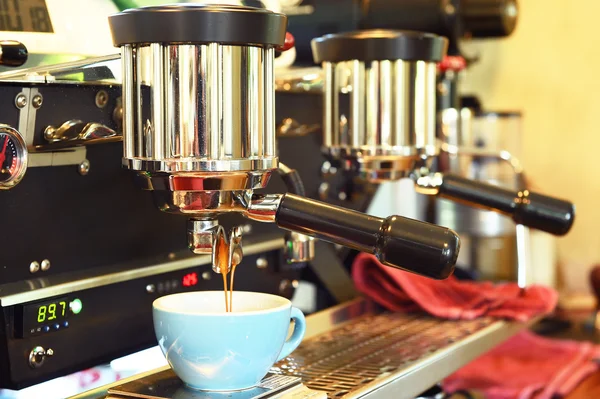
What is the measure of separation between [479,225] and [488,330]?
533mm

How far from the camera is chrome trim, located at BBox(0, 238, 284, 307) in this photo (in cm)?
58

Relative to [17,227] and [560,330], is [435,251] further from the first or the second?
[560,330]

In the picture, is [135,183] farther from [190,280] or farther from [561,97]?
[561,97]

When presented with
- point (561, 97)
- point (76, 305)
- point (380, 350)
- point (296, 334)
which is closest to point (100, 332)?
point (76, 305)

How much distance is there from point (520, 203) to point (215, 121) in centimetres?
33

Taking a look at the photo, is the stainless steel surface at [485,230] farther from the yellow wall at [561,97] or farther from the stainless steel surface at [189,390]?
the stainless steel surface at [189,390]

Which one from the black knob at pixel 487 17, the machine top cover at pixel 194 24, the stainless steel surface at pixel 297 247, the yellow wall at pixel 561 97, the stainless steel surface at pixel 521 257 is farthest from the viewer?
the yellow wall at pixel 561 97

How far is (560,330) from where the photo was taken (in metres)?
1.31

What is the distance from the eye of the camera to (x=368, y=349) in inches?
30.5

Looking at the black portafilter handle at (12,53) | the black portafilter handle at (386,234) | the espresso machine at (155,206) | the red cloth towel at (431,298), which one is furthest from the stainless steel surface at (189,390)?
the red cloth towel at (431,298)

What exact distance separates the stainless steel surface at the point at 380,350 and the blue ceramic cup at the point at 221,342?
0.20 feet

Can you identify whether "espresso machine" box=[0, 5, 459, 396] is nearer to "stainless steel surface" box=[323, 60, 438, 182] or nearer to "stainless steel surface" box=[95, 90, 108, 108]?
"stainless steel surface" box=[95, 90, 108, 108]

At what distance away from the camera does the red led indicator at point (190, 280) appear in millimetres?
714

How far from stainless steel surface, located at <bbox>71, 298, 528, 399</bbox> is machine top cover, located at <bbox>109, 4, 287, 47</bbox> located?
24 cm
